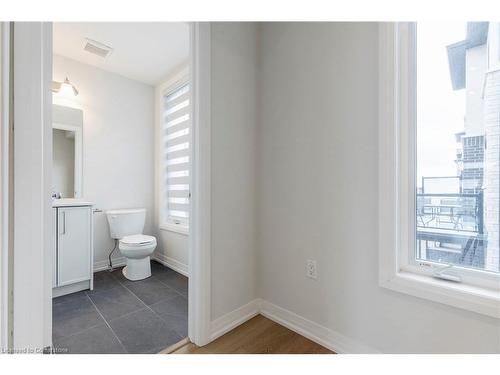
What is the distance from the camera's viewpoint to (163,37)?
2.08m

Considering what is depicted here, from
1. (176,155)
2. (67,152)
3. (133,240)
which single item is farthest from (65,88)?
(133,240)

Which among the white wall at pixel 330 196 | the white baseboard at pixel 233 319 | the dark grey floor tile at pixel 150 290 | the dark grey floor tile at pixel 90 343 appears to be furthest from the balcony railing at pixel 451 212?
the dark grey floor tile at pixel 150 290

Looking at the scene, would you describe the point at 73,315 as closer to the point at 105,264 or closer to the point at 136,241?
the point at 136,241

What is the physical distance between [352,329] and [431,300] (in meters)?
0.44

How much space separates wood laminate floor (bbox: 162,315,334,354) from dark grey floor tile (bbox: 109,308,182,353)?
0.10m

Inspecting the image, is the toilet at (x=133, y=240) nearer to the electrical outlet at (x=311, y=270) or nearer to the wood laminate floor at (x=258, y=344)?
the wood laminate floor at (x=258, y=344)

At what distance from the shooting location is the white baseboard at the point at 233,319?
1.41 meters

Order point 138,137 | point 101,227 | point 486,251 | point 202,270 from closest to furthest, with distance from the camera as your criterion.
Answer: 1. point 486,251
2. point 202,270
3. point 101,227
4. point 138,137

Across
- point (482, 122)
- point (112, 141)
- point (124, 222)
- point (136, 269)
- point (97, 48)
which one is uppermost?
point (97, 48)

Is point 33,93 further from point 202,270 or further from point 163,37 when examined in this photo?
point 163,37

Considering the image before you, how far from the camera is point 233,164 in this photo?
1541 mm

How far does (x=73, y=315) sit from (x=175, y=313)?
73 cm

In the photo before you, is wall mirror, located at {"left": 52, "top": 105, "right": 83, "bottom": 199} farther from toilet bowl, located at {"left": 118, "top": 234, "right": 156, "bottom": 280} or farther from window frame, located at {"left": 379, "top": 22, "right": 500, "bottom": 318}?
window frame, located at {"left": 379, "top": 22, "right": 500, "bottom": 318}
